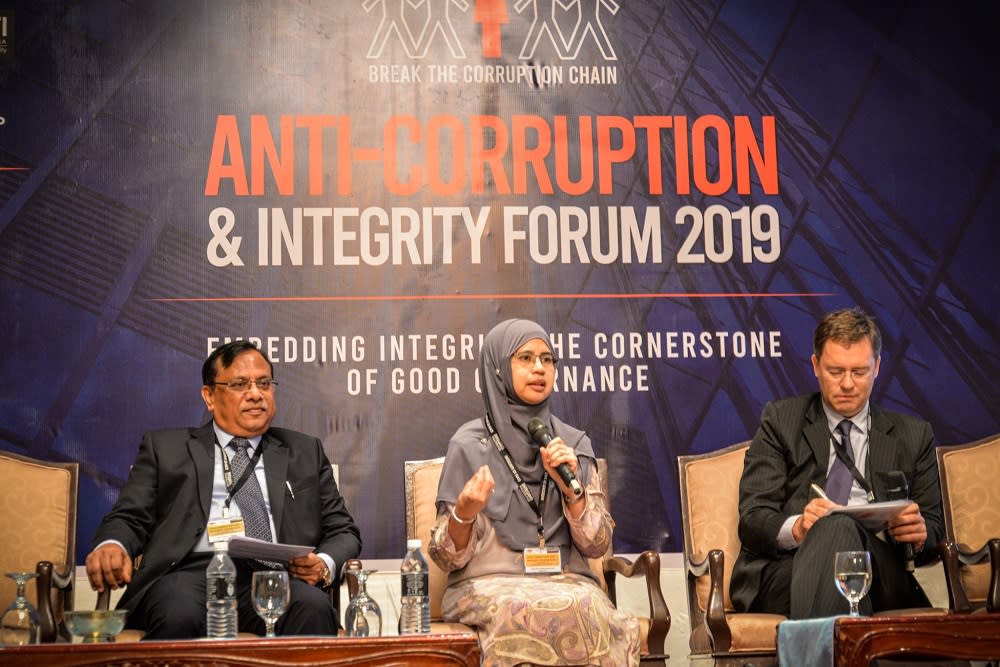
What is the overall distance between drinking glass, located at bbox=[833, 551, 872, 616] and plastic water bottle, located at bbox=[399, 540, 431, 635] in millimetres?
1067

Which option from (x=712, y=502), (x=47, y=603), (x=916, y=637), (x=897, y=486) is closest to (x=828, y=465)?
(x=897, y=486)

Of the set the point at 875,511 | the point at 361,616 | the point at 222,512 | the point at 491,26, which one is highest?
the point at 491,26

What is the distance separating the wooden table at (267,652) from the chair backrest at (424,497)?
1453 mm

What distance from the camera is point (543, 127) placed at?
4762 mm

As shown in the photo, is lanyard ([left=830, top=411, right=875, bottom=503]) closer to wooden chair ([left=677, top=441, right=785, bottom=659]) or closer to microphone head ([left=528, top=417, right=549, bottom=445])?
wooden chair ([left=677, top=441, right=785, bottom=659])

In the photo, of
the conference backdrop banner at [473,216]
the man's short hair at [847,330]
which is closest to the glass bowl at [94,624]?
the conference backdrop banner at [473,216]

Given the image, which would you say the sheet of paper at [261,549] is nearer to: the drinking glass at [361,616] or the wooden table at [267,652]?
the drinking glass at [361,616]

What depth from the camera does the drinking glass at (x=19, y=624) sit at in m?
2.85

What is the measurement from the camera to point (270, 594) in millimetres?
2959

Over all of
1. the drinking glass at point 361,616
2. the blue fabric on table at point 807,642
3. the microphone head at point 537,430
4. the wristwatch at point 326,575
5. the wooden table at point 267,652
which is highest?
the microphone head at point 537,430

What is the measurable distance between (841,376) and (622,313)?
37.3 inches

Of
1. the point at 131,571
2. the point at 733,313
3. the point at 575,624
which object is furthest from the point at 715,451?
the point at 131,571

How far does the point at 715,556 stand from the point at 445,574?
92 cm

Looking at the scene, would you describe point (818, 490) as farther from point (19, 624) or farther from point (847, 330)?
point (19, 624)
